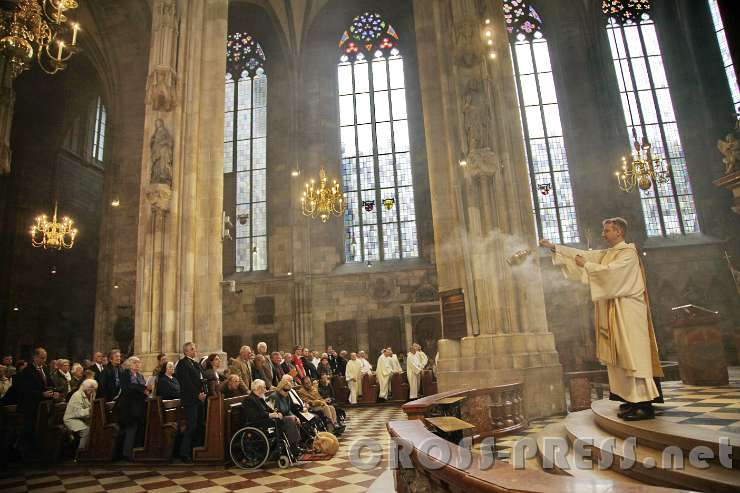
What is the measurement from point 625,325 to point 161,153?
1001 cm

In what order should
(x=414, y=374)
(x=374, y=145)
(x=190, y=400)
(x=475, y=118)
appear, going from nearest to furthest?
(x=190, y=400)
(x=475, y=118)
(x=414, y=374)
(x=374, y=145)

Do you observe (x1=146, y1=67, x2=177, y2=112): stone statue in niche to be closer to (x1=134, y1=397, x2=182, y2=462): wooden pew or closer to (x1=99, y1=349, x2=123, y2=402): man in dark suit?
(x1=99, y1=349, x2=123, y2=402): man in dark suit

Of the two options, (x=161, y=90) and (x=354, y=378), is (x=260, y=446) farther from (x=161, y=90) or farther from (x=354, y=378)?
(x=161, y=90)

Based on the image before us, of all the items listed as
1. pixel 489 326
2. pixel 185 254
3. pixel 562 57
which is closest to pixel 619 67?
pixel 562 57

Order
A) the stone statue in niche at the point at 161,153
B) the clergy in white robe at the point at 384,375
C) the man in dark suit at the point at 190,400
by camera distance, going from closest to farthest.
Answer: the man in dark suit at the point at 190,400
the stone statue in niche at the point at 161,153
the clergy in white robe at the point at 384,375

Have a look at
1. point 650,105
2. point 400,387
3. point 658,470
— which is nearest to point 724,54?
point 650,105

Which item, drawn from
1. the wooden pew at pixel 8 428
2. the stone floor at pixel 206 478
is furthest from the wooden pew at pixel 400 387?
the wooden pew at pixel 8 428

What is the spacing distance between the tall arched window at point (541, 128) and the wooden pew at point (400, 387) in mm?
9269

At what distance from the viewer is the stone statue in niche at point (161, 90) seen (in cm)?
1078

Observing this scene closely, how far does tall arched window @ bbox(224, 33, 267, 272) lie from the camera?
19.8 meters

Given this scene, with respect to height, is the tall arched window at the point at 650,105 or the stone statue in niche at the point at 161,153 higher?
the tall arched window at the point at 650,105

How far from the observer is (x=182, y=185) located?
35.0 feet

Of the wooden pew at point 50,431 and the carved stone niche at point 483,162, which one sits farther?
the carved stone niche at point 483,162

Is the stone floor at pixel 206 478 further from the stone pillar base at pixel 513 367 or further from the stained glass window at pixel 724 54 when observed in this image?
the stained glass window at pixel 724 54
